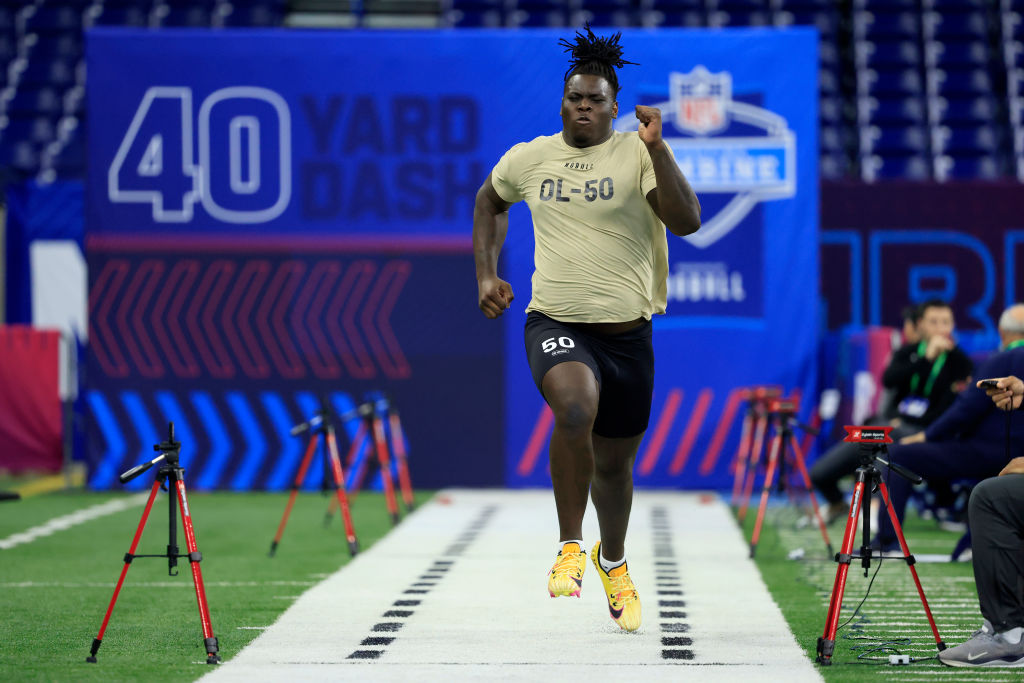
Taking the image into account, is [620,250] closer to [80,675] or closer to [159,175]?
[80,675]

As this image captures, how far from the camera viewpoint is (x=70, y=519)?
10602 mm

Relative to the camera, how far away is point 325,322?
41.9 ft

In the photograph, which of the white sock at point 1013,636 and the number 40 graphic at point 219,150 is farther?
the number 40 graphic at point 219,150

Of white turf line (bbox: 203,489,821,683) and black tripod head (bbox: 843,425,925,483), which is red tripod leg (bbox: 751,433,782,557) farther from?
black tripod head (bbox: 843,425,925,483)

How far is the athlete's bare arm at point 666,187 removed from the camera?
486 centimetres

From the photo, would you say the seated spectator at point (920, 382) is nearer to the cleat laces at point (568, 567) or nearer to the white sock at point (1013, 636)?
the white sock at point (1013, 636)

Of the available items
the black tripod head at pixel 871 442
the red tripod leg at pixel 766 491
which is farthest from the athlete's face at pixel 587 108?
the red tripod leg at pixel 766 491

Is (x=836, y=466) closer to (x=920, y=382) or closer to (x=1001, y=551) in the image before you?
(x=920, y=382)

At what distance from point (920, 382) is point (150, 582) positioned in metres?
4.76

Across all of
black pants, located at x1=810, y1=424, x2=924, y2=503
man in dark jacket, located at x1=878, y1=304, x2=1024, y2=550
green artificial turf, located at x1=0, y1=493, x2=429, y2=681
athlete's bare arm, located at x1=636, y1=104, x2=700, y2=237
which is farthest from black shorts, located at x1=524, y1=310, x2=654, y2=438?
black pants, located at x1=810, y1=424, x2=924, y2=503

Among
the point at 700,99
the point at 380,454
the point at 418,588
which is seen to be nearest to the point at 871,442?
the point at 418,588

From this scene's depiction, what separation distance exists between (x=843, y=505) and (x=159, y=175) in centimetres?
662

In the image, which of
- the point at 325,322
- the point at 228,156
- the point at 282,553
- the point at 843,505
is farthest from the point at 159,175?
the point at 843,505

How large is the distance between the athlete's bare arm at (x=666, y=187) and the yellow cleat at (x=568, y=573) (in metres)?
1.14
